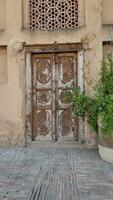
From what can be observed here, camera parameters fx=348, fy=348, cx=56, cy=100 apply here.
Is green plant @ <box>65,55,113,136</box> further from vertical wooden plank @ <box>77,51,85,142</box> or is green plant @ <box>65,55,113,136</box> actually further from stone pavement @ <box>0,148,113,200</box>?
stone pavement @ <box>0,148,113,200</box>

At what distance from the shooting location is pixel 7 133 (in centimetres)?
739

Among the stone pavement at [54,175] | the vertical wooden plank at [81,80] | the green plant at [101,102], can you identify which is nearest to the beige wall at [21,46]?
the vertical wooden plank at [81,80]

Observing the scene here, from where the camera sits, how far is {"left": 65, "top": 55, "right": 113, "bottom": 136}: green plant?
19.9ft

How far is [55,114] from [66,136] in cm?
52

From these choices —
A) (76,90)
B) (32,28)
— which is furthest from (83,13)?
(76,90)

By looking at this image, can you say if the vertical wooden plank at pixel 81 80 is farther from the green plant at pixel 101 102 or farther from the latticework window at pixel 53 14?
the latticework window at pixel 53 14

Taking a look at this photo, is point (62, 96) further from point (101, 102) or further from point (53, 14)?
point (53, 14)

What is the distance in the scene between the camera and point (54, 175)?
5180 mm

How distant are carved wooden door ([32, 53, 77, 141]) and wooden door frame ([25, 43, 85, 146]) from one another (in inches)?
4.9

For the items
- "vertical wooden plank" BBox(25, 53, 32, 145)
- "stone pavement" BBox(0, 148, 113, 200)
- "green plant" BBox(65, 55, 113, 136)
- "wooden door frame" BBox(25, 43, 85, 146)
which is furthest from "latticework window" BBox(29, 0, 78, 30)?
"stone pavement" BBox(0, 148, 113, 200)

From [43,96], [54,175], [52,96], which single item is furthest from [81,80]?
[54,175]

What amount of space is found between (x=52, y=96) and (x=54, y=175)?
8.34ft

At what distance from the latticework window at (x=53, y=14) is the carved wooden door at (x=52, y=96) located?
0.63 metres

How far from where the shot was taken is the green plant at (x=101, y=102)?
6066 mm
